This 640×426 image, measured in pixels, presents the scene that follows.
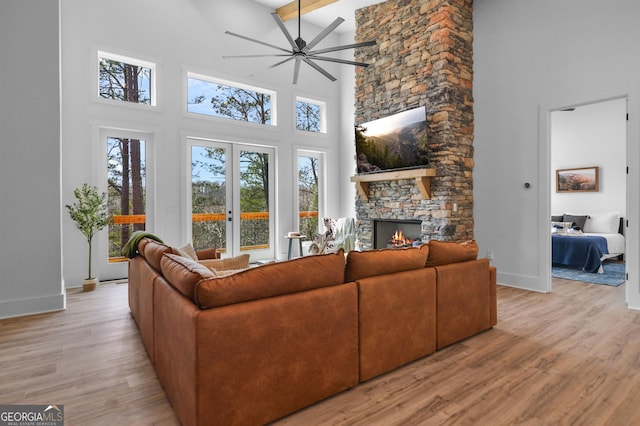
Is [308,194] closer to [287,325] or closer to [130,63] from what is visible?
[130,63]

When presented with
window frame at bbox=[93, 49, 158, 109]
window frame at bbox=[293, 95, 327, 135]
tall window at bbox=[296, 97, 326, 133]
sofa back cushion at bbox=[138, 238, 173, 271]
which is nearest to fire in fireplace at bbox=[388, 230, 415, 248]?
window frame at bbox=[293, 95, 327, 135]

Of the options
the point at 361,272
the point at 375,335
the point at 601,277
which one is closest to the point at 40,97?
the point at 361,272

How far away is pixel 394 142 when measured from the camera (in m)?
5.60

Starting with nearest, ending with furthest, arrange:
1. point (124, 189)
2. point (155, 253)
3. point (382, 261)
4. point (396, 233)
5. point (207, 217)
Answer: point (382, 261)
point (155, 253)
point (124, 189)
point (207, 217)
point (396, 233)

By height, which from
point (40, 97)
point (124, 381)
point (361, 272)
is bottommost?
point (124, 381)

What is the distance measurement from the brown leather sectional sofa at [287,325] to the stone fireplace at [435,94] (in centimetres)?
A: 254

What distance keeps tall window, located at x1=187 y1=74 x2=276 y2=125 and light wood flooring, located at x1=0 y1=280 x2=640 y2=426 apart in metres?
3.80

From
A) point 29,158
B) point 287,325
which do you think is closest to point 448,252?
point 287,325

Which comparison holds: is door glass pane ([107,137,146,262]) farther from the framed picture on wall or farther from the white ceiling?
the framed picture on wall

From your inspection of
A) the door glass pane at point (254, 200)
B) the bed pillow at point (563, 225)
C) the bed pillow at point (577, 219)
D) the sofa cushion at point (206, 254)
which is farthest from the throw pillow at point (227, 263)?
the bed pillow at point (577, 219)

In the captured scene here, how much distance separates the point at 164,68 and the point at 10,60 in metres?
2.17

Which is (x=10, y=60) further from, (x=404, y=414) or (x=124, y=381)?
(x=404, y=414)

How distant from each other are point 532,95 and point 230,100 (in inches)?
185

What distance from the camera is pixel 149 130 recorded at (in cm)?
530
